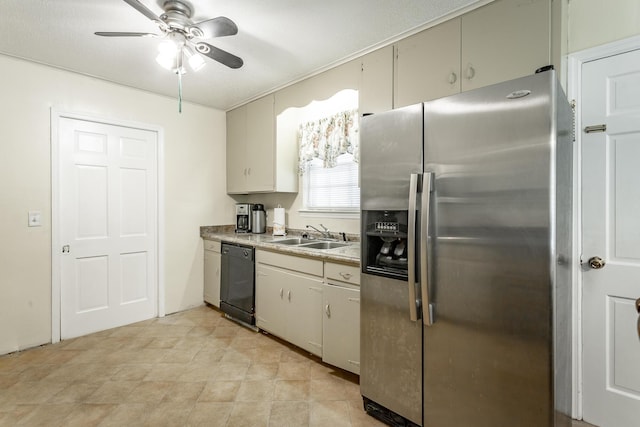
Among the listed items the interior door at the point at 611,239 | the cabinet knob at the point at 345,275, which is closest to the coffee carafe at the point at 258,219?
the cabinet knob at the point at 345,275

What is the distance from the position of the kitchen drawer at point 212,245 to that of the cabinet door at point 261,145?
74 centimetres

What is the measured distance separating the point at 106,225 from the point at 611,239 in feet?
13.4

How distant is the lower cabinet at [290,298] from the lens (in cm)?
249

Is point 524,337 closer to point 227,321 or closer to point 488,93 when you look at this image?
point 488,93

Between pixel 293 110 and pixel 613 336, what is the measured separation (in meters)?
3.17

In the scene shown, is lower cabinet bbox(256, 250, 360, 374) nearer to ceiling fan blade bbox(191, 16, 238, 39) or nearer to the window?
the window

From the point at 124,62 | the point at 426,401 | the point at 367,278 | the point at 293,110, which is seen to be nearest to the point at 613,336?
the point at 426,401

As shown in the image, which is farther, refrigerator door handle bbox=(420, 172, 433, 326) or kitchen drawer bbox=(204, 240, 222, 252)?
kitchen drawer bbox=(204, 240, 222, 252)

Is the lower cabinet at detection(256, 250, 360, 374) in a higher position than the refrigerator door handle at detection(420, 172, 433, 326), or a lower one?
lower

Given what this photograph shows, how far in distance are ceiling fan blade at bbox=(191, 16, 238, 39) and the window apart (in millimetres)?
1339

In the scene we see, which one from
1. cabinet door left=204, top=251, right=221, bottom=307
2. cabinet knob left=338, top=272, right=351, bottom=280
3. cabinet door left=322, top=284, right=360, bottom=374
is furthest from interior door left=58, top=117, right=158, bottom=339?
cabinet knob left=338, top=272, right=351, bottom=280

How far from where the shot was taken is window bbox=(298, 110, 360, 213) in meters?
2.96

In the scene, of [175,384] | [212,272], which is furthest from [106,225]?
[175,384]

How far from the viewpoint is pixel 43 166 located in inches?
112
